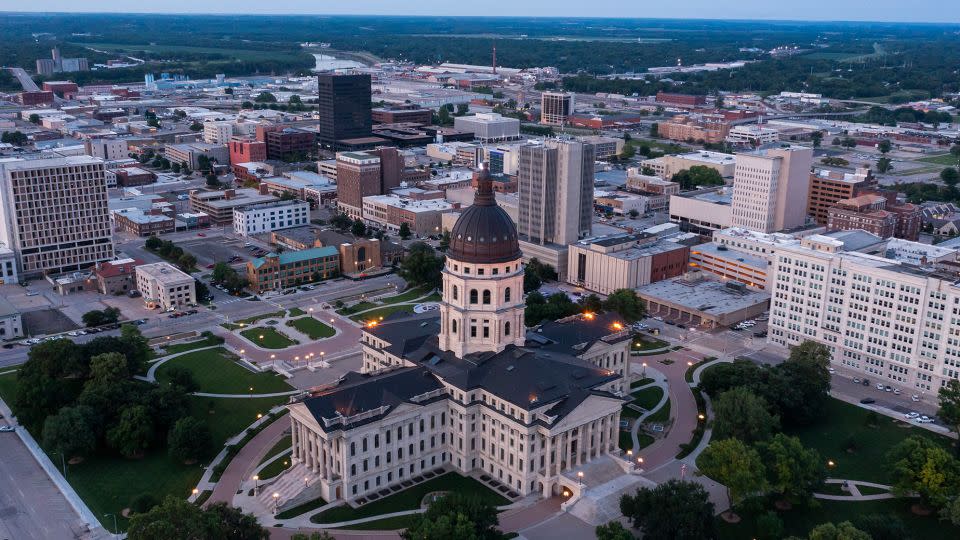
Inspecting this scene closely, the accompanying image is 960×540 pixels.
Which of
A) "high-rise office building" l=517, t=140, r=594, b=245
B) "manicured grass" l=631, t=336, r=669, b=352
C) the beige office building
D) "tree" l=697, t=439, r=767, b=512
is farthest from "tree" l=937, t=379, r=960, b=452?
the beige office building

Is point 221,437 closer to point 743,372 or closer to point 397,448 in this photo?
point 397,448

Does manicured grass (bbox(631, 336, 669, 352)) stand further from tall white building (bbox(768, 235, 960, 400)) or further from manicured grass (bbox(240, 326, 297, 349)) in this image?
manicured grass (bbox(240, 326, 297, 349))

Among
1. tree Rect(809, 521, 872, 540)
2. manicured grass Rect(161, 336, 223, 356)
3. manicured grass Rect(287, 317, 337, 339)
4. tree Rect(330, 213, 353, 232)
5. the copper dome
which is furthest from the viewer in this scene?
tree Rect(330, 213, 353, 232)

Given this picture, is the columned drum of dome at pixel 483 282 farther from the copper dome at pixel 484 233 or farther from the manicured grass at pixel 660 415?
the manicured grass at pixel 660 415

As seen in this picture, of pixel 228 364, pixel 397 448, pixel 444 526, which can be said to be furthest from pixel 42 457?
pixel 444 526

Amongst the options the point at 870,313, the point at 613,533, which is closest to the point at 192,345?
the point at 613,533

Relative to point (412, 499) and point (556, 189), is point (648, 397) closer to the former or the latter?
point (412, 499)
